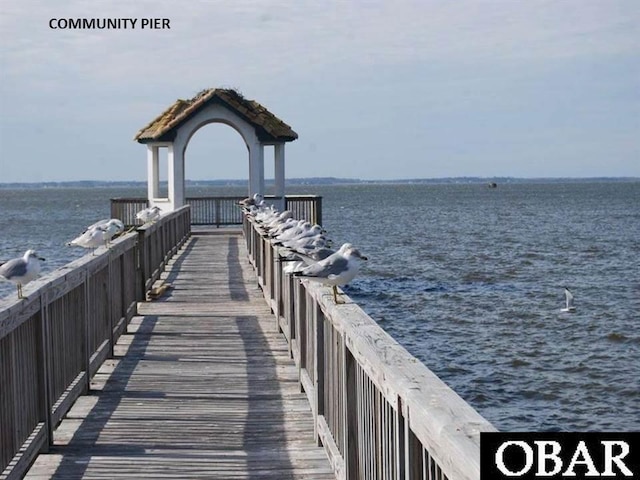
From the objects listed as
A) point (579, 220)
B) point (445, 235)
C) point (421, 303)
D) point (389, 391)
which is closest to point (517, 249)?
point (445, 235)

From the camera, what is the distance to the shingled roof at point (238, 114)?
106 ft

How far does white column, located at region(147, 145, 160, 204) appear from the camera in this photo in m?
34.1

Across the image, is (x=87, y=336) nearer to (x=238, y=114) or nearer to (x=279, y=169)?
(x=238, y=114)

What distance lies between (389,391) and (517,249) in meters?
52.3

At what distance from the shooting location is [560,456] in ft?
10.7

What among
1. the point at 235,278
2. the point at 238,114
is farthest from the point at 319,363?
the point at 238,114

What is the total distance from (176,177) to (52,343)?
25.2m

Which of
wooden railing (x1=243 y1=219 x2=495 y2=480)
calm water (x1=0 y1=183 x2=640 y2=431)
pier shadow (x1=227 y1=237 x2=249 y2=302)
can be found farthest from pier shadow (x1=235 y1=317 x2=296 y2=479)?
calm water (x1=0 y1=183 x2=640 y2=431)

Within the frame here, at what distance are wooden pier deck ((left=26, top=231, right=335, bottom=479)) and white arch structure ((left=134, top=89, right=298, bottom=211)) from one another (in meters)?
18.1

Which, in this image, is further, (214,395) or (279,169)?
(279,169)

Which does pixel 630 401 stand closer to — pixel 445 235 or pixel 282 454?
pixel 282 454

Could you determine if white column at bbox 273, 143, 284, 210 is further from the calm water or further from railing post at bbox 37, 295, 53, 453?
railing post at bbox 37, 295, 53, 453

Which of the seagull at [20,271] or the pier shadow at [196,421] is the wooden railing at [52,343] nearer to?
the seagull at [20,271]

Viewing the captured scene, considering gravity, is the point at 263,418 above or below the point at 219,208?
below
